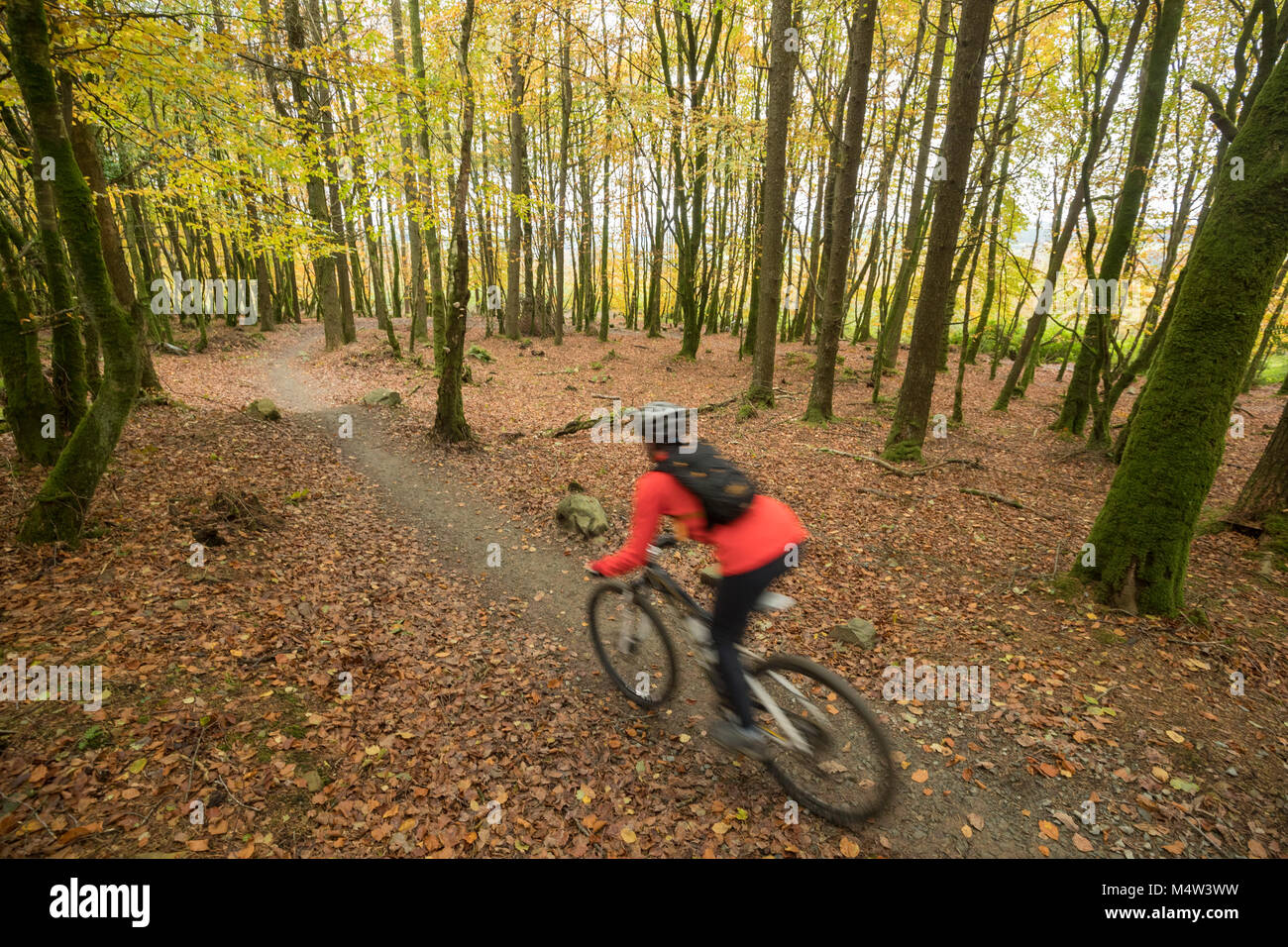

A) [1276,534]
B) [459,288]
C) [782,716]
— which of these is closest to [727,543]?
[782,716]

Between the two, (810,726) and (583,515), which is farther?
(583,515)

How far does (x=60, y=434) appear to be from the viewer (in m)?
7.92

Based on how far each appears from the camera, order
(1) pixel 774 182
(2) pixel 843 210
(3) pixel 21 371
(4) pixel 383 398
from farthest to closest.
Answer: (4) pixel 383 398
(1) pixel 774 182
(2) pixel 843 210
(3) pixel 21 371

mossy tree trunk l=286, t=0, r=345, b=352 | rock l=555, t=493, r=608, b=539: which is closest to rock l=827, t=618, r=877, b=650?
rock l=555, t=493, r=608, b=539

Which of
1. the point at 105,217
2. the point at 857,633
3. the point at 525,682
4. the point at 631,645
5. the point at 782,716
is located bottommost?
the point at 525,682

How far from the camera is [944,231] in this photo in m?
9.79

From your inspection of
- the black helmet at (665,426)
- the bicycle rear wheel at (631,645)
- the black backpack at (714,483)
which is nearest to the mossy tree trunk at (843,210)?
the bicycle rear wheel at (631,645)

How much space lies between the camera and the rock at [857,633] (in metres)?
5.77

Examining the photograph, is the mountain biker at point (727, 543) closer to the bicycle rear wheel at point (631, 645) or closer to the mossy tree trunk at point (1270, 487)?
the bicycle rear wheel at point (631, 645)

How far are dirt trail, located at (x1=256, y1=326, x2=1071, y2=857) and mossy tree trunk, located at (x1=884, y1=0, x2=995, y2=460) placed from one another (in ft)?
24.8

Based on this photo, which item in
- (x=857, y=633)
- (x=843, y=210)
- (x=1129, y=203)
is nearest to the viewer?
(x=857, y=633)

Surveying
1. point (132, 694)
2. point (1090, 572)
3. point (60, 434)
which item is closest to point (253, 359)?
point (60, 434)

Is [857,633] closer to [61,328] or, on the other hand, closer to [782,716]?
[782,716]

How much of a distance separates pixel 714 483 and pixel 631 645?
2.37 meters
